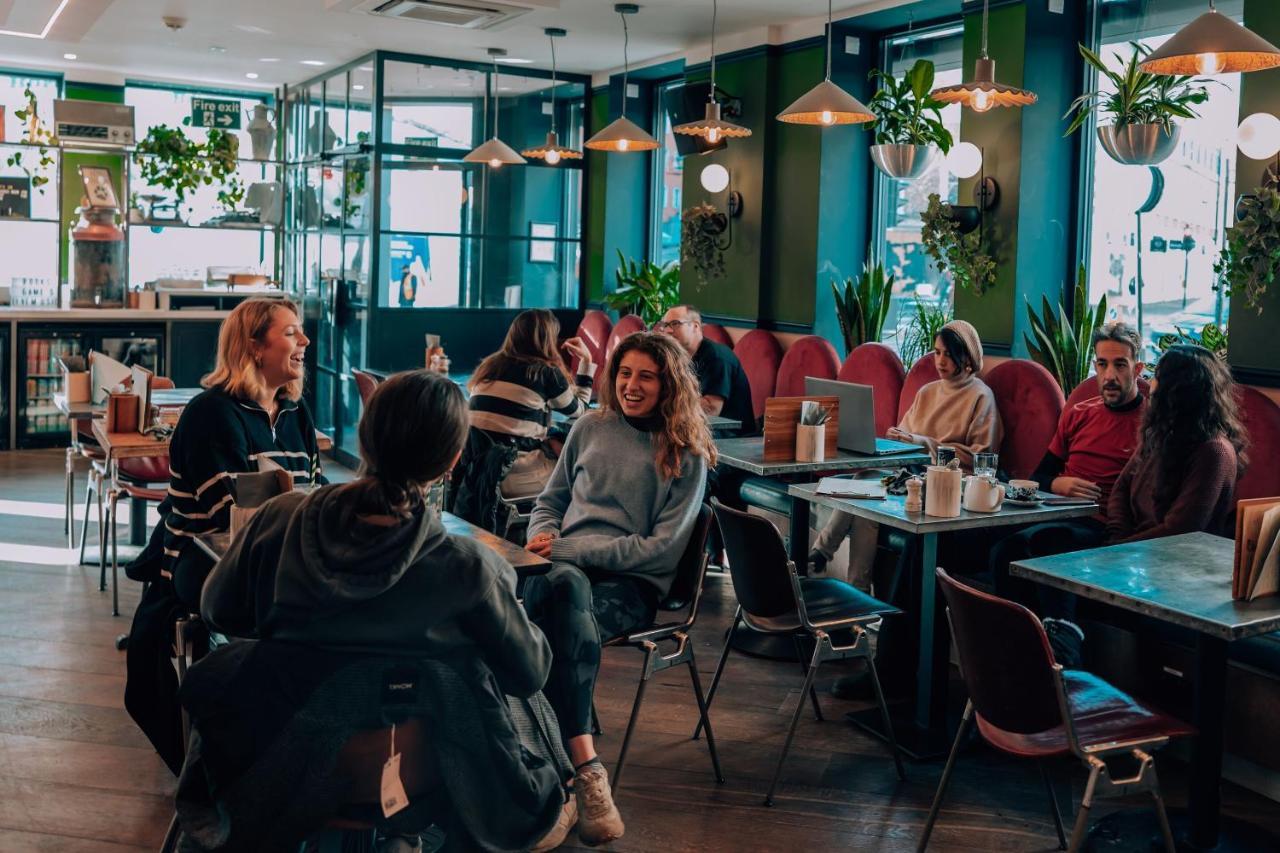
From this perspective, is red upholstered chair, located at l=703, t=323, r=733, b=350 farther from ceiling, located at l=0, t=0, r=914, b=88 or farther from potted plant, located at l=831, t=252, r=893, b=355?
ceiling, located at l=0, t=0, r=914, b=88

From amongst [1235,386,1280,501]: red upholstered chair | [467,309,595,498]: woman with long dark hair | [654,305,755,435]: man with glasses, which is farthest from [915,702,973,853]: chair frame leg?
[654,305,755,435]: man with glasses

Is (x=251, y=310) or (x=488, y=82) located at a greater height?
(x=488, y=82)

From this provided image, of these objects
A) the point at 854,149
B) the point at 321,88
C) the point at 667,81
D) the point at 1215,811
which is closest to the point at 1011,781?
the point at 1215,811

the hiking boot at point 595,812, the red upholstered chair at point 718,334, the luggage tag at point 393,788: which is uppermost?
the red upholstered chair at point 718,334

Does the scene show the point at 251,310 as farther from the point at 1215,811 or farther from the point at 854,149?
the point at 854,149

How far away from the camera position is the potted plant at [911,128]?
6.35 meters

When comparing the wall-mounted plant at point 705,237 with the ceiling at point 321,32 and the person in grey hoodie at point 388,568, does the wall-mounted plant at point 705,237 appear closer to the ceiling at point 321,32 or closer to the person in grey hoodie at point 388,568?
the ceiling at point 321,32

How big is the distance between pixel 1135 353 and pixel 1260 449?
1.81 ft

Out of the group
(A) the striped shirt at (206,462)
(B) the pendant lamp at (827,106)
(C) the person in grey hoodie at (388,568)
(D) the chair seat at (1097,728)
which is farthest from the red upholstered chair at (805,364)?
(C) the person in grey hoodie at (388,568)

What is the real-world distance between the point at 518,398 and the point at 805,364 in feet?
7.49

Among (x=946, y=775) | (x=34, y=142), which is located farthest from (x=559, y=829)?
(x=34, y=142)

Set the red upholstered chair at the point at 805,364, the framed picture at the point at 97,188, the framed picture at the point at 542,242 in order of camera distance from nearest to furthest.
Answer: the red upholstered chair at the point at 805,364, the framed picture at the point at 97,188, the framed picture at the point at 542,242

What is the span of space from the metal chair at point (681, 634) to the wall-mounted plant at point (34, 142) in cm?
875

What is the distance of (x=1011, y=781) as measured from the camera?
→ 373 centimetres
